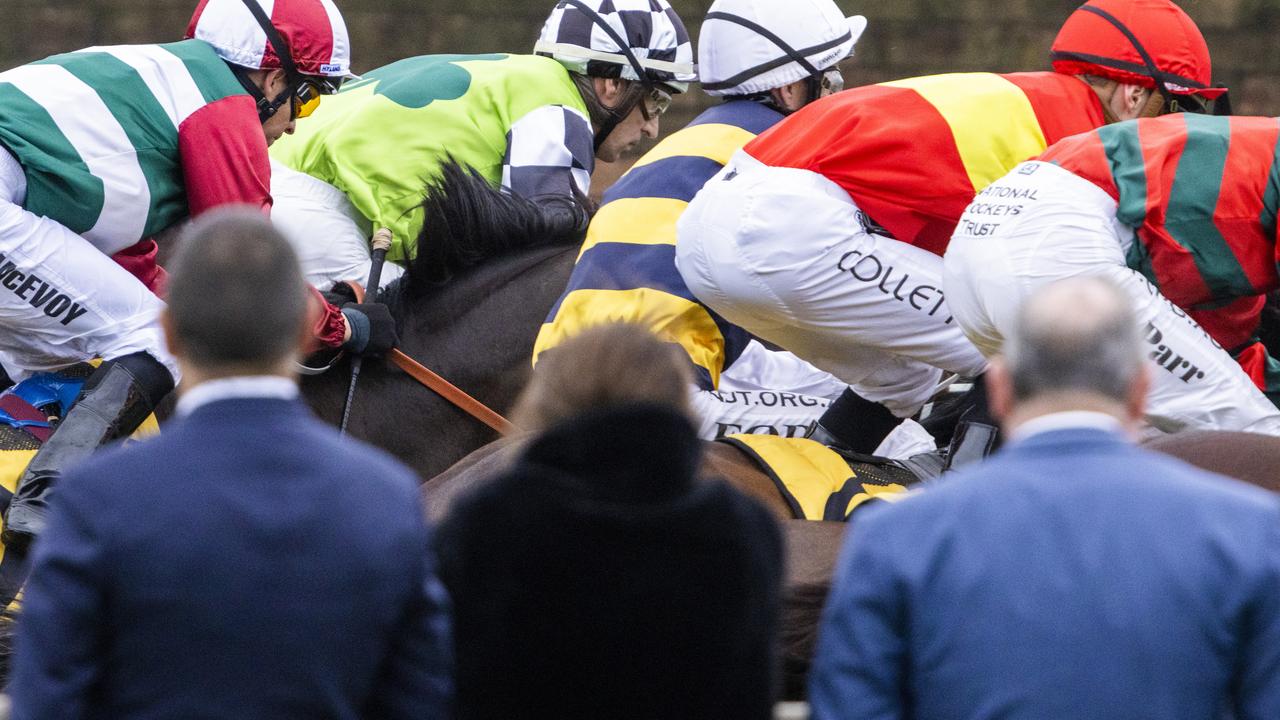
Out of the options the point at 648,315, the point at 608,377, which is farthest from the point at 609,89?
the point at 608,377

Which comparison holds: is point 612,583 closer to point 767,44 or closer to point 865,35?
point 767,44

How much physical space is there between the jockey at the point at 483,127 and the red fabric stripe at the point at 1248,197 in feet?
6.36

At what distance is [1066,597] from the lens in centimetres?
162

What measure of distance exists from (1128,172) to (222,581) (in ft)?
6.35

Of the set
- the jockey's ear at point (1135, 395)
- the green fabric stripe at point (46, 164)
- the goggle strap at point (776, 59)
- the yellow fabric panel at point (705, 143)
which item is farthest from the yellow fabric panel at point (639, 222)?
the jockey's ear at point (1135, 395)

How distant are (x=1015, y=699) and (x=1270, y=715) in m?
0.25

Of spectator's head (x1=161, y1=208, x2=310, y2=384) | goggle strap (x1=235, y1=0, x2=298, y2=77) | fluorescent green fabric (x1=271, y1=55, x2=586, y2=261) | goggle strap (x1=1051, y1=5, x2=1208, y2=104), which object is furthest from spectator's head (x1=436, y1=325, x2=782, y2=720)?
fluorescent green fabric (x1=271, y1=55, x2=586, y2=261)

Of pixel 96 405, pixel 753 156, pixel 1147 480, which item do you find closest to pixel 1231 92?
pixel 753 156

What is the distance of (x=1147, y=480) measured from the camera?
5.44ft

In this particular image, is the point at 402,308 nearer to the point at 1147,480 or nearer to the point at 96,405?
the point at 96,405

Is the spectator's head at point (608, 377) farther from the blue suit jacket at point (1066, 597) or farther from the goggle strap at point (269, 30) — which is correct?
the goggle strap at point (269, 30)

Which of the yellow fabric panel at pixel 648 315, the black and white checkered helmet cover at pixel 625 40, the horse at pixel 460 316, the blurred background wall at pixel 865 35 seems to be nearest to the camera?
the yellow fabric panel at pixel 648 315

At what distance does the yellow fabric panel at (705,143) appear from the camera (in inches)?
152

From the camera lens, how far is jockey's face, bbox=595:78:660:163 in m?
4.86
